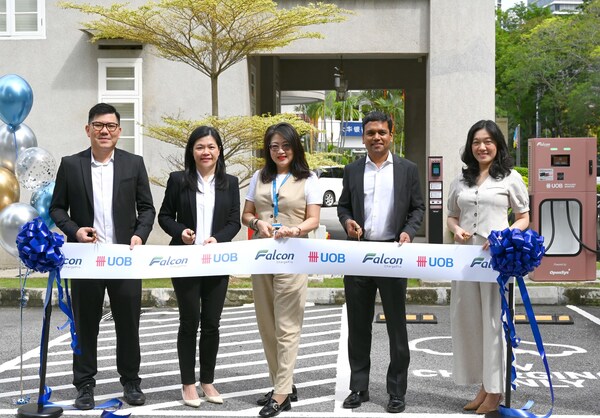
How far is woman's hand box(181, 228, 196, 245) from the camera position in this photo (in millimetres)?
5877

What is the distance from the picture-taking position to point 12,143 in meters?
8.89

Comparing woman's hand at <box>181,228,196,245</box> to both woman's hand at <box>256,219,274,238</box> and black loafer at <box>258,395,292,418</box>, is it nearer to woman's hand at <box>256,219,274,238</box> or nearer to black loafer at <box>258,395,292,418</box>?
woman's hand at <box>256,219,274,238</box>

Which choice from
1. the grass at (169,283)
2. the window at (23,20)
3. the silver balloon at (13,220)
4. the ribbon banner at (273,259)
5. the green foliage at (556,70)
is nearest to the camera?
the ribbon banner at (273,259)

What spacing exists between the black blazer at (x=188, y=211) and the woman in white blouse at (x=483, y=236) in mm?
1547

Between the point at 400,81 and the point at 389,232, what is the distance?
1428 centimetres

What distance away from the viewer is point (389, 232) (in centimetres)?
591

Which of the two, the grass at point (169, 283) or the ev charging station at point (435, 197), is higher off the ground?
the ev charging station at point (435, 197)

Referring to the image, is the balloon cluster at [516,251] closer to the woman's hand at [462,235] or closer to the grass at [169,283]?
the woman's hand at [462,235]

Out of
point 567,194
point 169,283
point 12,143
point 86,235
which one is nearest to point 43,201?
point 12,143

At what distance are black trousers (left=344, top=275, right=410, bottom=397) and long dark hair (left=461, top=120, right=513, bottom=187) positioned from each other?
2.76 ft

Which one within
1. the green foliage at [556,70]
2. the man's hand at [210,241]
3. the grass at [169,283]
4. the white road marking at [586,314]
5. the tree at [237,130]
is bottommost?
the white road marking at [586,314]

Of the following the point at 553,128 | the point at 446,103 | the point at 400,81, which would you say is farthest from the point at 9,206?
the point at 553,128

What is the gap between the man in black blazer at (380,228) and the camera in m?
5.84

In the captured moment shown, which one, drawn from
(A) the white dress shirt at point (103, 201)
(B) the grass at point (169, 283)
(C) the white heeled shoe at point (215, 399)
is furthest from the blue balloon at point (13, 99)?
(C) the white heeled shoe at point (215, 399)
